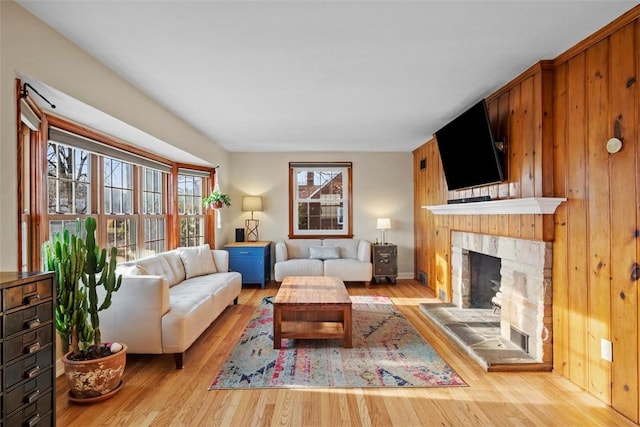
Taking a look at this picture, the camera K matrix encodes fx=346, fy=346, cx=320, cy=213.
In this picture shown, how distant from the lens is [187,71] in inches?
108

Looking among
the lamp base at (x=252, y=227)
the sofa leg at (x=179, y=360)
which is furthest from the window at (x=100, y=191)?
the sofa leg at (x=179, y=360)

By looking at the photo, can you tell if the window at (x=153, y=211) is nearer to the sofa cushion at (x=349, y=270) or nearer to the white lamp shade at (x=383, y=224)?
the sofa cushion at (x=349, y=270)

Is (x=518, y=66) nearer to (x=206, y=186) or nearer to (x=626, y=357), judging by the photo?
(x=626, y=357)

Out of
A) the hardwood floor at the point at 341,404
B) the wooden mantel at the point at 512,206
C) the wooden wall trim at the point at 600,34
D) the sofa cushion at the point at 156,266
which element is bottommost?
the hardwood floor at the point at 341,404

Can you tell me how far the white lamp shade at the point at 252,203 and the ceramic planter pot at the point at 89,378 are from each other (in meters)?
3.85

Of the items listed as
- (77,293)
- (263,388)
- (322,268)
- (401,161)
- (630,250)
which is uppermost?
(401,161)

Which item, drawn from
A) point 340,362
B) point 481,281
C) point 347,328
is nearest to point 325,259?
point 481,281

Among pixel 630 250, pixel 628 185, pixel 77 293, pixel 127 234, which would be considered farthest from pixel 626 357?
pixel 127 234

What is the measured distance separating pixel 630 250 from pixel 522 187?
0.99m

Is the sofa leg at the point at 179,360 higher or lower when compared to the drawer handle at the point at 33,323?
lower

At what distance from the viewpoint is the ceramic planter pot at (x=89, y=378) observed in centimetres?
226

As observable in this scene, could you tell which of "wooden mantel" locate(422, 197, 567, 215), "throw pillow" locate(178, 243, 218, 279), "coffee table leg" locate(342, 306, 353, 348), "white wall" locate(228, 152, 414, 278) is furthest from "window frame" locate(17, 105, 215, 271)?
"wooden mantel" locate(422, 197, 567, 215)

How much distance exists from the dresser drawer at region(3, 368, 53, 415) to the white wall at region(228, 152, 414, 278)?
4.59m

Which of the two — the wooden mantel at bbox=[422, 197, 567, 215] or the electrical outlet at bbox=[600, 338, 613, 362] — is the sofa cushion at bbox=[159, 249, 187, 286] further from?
the electrical outlet at bbox=[600, 338, 613, 362]
